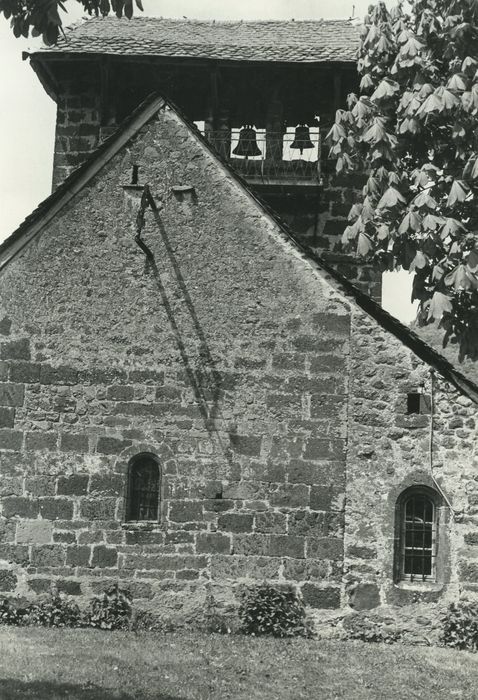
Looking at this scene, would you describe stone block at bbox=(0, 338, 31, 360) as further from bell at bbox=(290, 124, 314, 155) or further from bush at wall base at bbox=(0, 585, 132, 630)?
bell at bbox=(290, 124, 314, 155)

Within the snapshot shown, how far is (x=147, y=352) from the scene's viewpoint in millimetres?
12852

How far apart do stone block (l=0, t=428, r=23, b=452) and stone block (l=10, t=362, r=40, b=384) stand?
757mm

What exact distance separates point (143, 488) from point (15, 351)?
2.80 meters

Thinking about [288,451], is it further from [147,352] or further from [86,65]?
[86,65]

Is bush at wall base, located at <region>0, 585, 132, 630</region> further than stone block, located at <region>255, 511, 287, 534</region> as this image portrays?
No

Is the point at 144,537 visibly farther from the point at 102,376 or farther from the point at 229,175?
the point at 229,175

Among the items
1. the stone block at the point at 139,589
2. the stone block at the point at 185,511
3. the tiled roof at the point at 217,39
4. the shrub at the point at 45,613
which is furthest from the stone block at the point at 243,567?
the tiled roof at the point at 217,39

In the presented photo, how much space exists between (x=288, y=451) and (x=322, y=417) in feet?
2.33

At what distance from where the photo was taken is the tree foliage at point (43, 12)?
22.2ft

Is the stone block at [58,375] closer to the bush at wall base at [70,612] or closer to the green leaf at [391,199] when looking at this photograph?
the bush at wall base at [70,612]

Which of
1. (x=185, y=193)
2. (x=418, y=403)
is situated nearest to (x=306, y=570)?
(x=418, y=403)

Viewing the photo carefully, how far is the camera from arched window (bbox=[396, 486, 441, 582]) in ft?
41.2

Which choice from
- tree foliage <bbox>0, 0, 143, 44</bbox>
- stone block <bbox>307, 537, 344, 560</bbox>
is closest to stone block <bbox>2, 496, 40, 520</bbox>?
stone block <bbox>307, 537, 344, 560</bbox>

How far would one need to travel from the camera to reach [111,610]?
12156 millimetres
